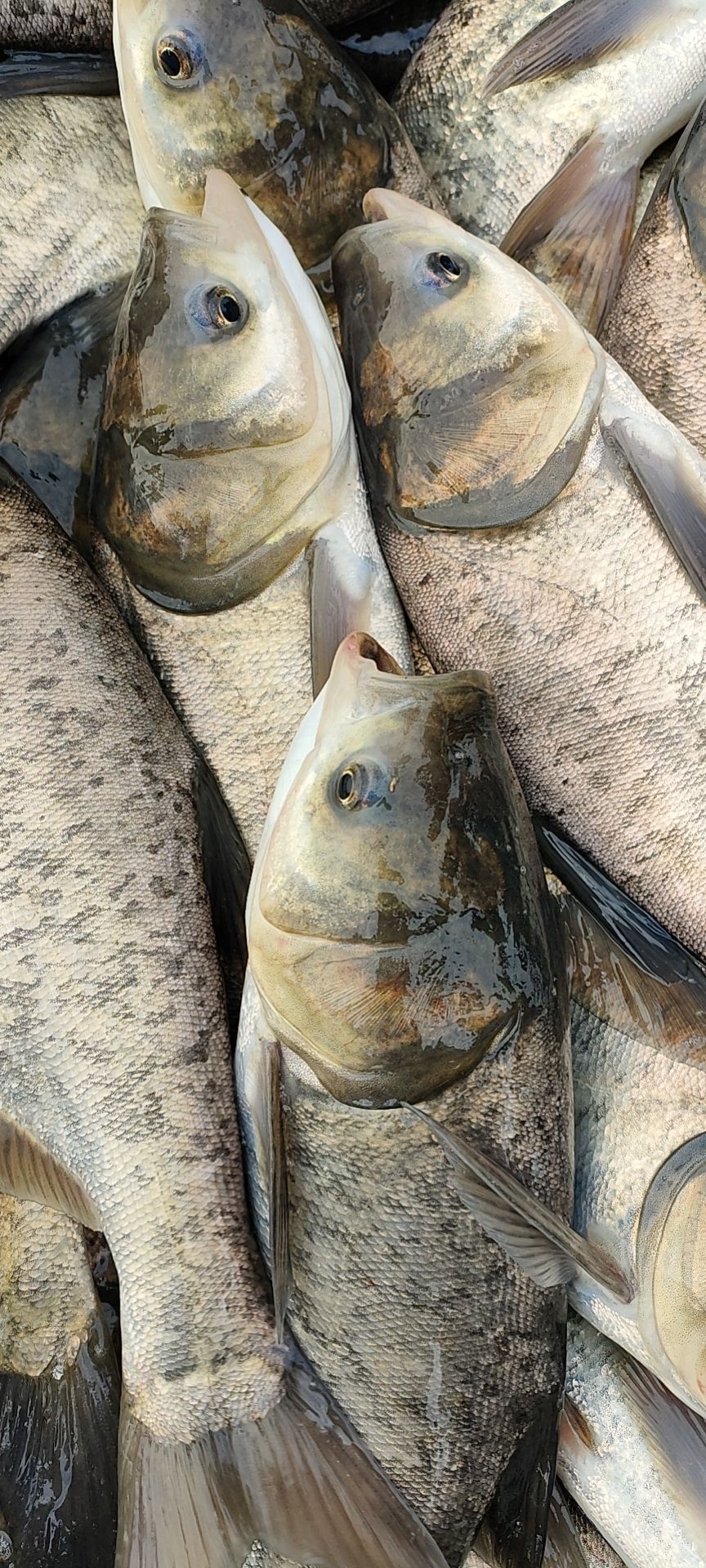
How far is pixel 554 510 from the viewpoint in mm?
2055

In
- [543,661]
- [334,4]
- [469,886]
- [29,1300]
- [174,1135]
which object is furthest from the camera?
[334,4]

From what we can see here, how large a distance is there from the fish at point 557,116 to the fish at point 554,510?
35 cm

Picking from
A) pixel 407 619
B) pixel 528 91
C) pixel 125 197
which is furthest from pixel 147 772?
pixel 528 91

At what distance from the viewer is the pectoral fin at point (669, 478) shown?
204 cm

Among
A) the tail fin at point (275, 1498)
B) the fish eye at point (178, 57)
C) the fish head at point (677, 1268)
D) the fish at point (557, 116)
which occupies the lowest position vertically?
the tail fin at point (275, 1498)

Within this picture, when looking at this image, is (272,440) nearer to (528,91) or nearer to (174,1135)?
(528,91)

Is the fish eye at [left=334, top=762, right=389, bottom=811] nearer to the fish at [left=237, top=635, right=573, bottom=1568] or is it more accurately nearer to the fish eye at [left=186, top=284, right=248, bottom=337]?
the fish at [left=237, top=635, right=573, bottom=1568]

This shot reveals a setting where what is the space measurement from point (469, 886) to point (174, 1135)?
0.71 meters

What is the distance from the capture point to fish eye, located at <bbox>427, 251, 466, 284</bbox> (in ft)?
6.72

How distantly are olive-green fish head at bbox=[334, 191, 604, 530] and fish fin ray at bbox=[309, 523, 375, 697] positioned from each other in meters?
0.16

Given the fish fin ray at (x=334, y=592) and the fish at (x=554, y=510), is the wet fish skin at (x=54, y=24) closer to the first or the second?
the fish at (x=554, y=510)

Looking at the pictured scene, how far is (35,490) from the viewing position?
2305mm

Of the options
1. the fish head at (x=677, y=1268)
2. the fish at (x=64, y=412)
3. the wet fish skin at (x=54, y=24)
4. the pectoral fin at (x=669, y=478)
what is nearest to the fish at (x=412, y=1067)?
the fish head at (x=677, y=1268)

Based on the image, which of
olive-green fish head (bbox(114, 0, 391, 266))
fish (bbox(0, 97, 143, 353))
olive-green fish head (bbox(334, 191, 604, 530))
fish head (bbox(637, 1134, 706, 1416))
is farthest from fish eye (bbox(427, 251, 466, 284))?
fish head (bbox(637, 1134, 706, 1416))
